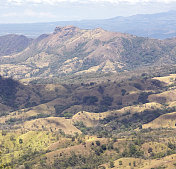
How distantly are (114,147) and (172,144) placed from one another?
102ft

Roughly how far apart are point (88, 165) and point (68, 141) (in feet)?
109

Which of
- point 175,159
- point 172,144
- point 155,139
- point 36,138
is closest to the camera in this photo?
point 175,159

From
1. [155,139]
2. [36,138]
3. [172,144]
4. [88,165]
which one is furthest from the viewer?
[36,138]

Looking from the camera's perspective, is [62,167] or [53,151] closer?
[62,167]

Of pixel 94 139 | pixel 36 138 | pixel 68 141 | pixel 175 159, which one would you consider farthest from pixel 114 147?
pixel 36 138

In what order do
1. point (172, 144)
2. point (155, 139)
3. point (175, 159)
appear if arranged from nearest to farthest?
point (175, 159) → point (172, 144) → point (155, 139)

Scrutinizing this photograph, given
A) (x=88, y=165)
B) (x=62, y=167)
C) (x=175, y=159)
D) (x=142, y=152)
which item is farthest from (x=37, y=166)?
(x=175, y=159)

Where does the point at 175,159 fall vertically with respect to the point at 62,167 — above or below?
above

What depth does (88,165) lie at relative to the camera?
148 meters

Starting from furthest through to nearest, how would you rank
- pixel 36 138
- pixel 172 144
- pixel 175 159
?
pixel 36 138 < pixel 172 144 < pixel 175 159

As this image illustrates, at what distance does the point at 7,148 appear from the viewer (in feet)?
596

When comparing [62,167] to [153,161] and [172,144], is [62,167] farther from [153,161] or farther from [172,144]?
[172,144]

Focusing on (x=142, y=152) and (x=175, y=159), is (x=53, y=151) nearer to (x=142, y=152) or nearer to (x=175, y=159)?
(x=142, y=152)

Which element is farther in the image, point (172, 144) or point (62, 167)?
point (172, 144)
